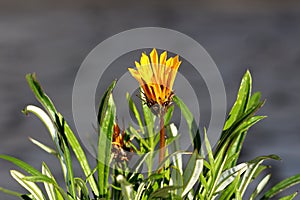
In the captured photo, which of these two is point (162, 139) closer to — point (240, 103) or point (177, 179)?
point (177, 179)

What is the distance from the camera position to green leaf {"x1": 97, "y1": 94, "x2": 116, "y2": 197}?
1054mm

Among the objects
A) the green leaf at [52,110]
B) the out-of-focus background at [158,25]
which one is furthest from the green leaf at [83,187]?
the out-of-focus background at [158,25]

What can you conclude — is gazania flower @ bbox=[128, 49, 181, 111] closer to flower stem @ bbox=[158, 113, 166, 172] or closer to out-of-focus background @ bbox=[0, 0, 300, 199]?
flower stem @ bbox=[158, 113, 166, 172]

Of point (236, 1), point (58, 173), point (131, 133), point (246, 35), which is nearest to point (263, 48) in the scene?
point (246, 35)

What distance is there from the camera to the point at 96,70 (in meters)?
4.04

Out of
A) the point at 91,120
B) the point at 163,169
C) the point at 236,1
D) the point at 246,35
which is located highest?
the point at 236,1

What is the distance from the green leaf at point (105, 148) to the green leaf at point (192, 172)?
0.13m

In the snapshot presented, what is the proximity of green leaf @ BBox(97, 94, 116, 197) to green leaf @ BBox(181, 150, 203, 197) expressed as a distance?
5.0 inches

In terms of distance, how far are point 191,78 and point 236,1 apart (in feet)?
5.01

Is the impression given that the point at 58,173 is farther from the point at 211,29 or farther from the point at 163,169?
the point at 211,29

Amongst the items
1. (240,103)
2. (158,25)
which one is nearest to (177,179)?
(240,103)

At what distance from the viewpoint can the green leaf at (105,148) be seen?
1.05m

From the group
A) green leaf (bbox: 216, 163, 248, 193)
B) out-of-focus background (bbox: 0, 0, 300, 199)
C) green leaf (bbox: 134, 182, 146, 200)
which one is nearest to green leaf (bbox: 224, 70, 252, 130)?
green leaf (bbox: 216, 163, 248, 193)

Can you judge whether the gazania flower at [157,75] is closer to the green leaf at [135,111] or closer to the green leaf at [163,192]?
the green leaf at [163,192]
